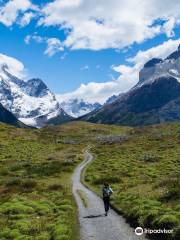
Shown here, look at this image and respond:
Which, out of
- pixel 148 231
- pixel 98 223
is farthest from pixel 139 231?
pixel 98 223

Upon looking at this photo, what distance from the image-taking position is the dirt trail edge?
28656 millimetres

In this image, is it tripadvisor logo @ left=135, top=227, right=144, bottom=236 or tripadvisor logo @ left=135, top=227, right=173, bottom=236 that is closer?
tripadvisor logo @ left=135, top=227, right=173, bottom=236

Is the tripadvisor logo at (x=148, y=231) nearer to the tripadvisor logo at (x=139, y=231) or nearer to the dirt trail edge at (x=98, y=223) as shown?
the tripadvisor logo at (x=139, y=231)

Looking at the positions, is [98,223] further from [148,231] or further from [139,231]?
[148,231]

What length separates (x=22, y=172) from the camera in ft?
282

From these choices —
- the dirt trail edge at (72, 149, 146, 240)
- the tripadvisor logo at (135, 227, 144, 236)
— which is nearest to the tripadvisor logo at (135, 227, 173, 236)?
the tripadvisor logo at (135, 227, 144, 236)

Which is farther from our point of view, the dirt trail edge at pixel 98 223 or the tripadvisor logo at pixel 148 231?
the dirt trail edge at pixel 98 223

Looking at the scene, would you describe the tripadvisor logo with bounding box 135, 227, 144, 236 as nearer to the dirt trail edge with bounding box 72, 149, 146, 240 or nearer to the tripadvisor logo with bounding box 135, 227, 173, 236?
the tripadvisor logo with bounding box 135, 227, 173, 236

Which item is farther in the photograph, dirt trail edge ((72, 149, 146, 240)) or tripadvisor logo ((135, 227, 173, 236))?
dirt trail edge ((72, 149, 146, 240))

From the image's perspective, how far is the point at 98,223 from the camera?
3394 centimetres

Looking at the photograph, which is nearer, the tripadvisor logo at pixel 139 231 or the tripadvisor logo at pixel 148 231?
the tripadvisor logo at pixel 148 231

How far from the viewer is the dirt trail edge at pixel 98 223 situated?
28.7 m

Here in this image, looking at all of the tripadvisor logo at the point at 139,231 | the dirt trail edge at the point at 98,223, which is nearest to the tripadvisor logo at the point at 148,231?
the tripadvisor logo at the point at 139,231

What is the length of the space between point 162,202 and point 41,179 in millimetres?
40593
